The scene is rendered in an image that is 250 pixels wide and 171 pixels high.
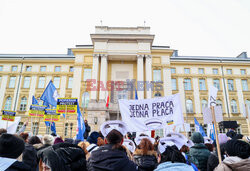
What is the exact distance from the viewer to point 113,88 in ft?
89.9

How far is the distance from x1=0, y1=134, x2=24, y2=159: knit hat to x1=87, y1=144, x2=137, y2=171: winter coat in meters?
0.93

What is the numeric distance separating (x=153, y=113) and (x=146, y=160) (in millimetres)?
3309

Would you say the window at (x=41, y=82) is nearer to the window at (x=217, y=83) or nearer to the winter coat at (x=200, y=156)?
the window at (x=217, y=83)

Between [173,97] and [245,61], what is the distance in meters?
34.2

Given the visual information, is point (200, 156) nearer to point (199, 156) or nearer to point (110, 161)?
point (199, 156)

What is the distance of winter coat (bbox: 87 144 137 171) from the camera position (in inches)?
92.5

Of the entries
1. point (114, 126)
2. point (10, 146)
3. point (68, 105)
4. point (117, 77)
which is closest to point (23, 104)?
point (117, 77)

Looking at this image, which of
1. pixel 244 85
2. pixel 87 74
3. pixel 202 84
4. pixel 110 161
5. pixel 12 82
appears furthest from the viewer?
pixel 244 85

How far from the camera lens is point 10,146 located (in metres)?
1.97

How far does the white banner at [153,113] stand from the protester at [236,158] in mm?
3696

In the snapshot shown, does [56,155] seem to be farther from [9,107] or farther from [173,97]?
[9,107]

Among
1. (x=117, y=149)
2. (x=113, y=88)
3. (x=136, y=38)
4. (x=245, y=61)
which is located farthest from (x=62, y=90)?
(x=245, y=61)

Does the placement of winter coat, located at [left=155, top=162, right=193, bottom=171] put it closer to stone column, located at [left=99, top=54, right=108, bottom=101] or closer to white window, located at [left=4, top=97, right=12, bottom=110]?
stone column, located at [left=99, top=54, right=108, bottom=101]

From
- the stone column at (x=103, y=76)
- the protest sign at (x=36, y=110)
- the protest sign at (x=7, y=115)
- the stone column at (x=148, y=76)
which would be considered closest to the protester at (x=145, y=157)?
the protest sign at (x=7, y=115)
